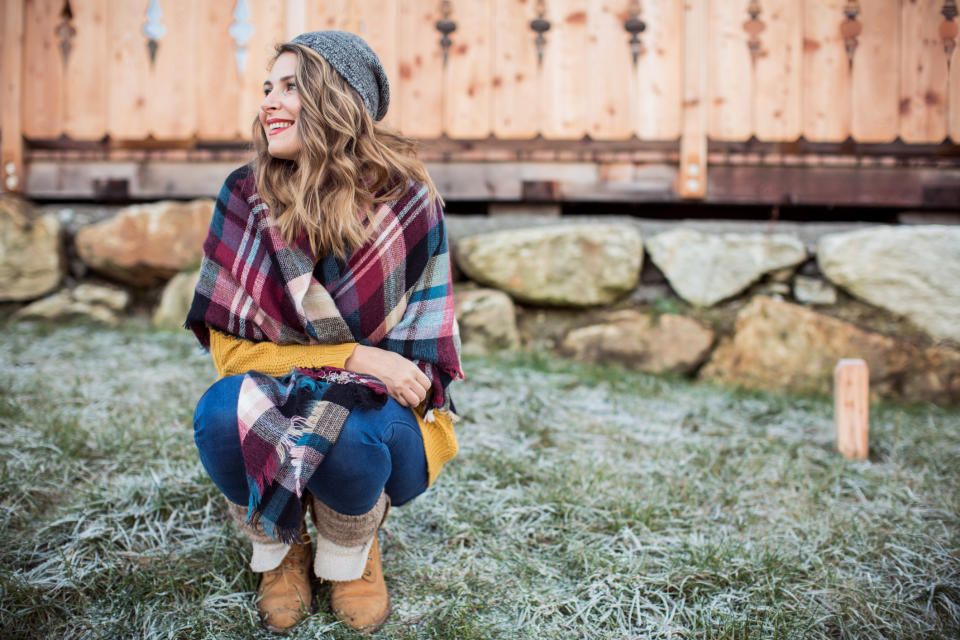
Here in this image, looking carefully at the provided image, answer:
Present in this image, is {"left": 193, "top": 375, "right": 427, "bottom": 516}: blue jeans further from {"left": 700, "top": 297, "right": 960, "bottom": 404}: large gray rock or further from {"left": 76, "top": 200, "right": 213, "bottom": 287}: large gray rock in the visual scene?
{"left": 76, "top": 200, "right": 213, "bottom": 287}: large gray rock

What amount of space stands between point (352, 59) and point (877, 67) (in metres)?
3.38

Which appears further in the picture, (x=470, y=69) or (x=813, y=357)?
(x=470, y=69)

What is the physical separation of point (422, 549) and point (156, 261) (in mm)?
2915

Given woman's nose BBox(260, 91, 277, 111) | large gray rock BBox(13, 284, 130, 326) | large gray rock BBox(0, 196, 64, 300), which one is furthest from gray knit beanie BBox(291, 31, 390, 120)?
large gray rock BBox(0, 196, 64, 300)

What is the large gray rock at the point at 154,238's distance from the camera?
3.73 meters

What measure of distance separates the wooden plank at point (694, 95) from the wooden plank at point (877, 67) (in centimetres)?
85

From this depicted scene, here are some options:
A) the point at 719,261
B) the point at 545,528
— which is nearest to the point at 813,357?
the point at 719,261

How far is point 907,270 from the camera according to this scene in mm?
3324

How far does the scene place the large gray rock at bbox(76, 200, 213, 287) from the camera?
3729 millimetres

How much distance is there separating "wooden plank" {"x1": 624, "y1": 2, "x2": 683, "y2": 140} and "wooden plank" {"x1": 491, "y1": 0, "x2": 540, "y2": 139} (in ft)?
1.88

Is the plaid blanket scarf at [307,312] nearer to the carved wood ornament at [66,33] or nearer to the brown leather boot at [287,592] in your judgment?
the brown leather boot at [287,592]

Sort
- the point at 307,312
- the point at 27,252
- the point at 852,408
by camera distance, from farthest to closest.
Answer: the point at 27,252 < the point at 852,408 < the point at 307,312

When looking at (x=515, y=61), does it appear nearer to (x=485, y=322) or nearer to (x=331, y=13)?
(x=331, y=13)

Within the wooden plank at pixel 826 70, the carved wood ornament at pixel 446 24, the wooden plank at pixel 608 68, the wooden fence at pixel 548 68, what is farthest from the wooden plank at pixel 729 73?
the carved wood ornament at pixel 446 24
